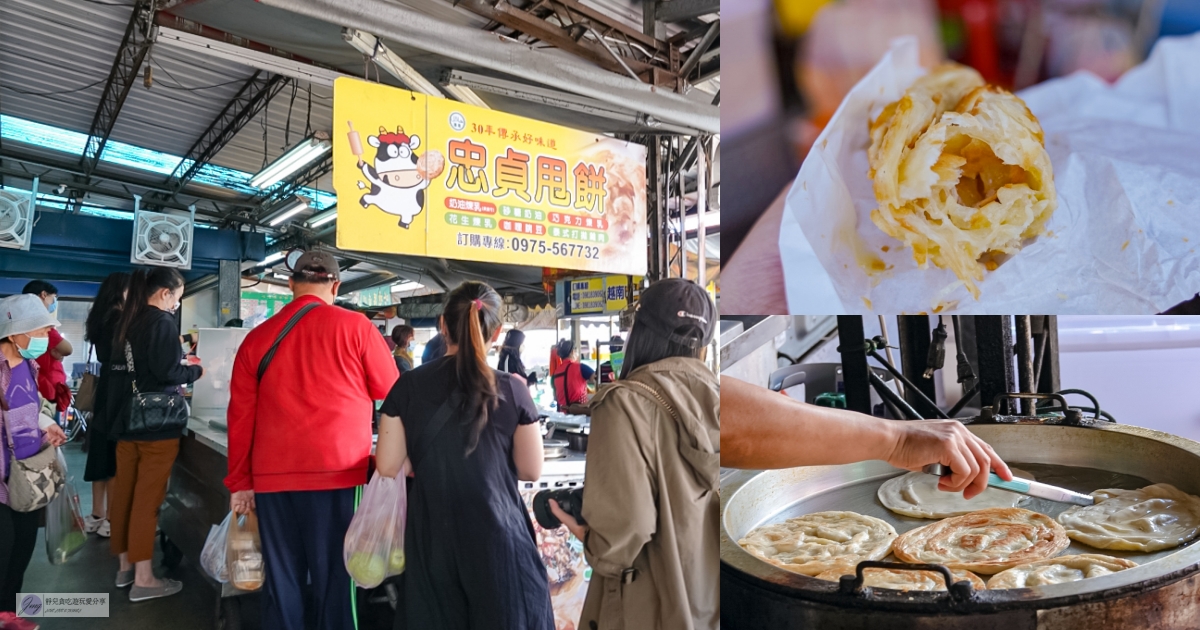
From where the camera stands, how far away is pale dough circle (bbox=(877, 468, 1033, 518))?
0.73 m

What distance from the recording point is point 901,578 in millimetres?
658

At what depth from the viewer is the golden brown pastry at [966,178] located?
2.26 feet

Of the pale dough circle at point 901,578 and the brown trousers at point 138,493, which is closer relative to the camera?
the pale dough circle at point 901,578

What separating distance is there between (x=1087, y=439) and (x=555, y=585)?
0.87 meters

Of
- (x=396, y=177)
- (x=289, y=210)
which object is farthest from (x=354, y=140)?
(x=289, y=210)

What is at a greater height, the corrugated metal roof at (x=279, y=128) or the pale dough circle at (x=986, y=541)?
the corrugated metal roof at (x=279, y=128)

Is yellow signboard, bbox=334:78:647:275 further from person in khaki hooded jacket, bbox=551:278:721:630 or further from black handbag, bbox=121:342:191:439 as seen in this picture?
black handbag, bbox=121:342:191:439

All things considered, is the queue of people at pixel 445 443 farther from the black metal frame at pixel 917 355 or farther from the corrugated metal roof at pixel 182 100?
the corrugated metal roof at pixel 182 100

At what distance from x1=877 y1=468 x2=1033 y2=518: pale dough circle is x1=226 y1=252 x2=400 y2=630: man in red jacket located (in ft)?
3.08

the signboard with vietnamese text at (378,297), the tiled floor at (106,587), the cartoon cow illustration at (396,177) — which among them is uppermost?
the cartoon cow illustration at (396,177)

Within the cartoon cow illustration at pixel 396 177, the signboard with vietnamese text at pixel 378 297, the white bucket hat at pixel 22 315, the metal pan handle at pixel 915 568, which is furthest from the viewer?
the white bucket hat at pixel 22 315

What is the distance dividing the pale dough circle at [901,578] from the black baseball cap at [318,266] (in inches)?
40.9

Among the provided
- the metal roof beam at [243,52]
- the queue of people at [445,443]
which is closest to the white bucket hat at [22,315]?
the queue of people at [445,443]

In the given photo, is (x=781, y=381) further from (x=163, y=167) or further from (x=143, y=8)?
(x=143, y=8)
